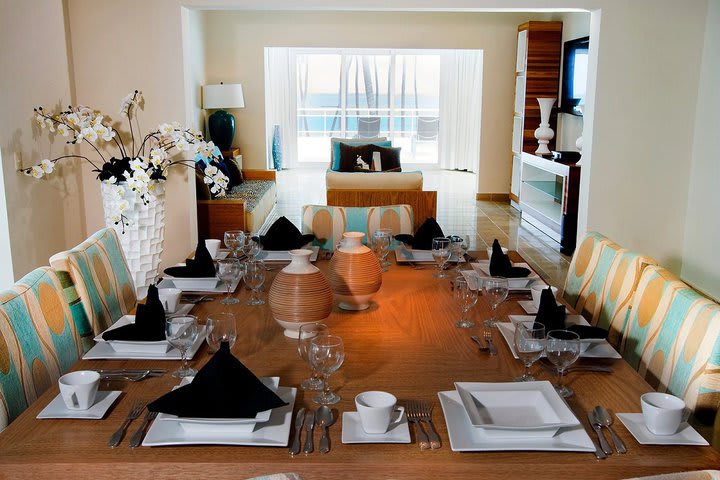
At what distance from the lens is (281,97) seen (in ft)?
39.6

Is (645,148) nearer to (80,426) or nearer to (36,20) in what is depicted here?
(36,20)

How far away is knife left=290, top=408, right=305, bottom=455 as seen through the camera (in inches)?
58.0

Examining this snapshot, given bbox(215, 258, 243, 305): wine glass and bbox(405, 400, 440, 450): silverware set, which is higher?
bbox(215, 258, 243, 305): wine glass

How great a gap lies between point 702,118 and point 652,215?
0.73 metres

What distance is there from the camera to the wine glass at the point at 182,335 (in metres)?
1.78

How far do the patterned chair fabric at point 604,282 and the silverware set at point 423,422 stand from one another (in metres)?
0.96

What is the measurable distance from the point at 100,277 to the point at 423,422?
58.2 inches

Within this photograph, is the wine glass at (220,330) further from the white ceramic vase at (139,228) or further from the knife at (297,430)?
the white ceramic vase at (139,228)

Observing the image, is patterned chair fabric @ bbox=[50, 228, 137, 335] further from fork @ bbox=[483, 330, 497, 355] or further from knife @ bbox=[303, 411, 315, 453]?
fork @ bbox=[483, 330, 497, 355]

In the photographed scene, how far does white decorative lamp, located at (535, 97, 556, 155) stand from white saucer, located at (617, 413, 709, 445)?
644 centimetres

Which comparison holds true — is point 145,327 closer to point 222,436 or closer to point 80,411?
point 80,411

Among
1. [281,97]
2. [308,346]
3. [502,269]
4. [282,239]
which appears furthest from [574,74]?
[308,346]

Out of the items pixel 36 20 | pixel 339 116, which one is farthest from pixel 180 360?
pixel 339 116

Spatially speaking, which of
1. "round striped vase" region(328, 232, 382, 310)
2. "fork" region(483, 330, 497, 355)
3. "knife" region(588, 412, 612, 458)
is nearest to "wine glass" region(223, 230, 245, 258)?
"round striped vase" region(328, 232, 382, 310)
